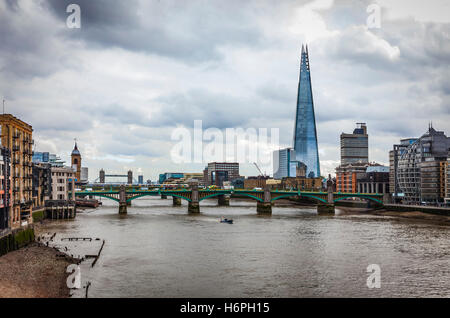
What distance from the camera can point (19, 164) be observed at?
63.3 metres

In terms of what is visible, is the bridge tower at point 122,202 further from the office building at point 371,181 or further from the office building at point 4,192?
the office building at point 371,181

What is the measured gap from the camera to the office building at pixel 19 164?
5912cm

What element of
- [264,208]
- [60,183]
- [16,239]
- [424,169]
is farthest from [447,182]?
[16,239]

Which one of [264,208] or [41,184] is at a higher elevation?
[41,184]

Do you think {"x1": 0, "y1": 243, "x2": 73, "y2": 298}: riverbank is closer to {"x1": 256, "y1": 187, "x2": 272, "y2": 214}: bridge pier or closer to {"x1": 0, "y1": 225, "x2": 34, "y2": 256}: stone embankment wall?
{"x1": 0, "y1": 225, "x2": 34, "y2": 256}: stone embankment wall

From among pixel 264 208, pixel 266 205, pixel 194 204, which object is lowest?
pixel 264 208

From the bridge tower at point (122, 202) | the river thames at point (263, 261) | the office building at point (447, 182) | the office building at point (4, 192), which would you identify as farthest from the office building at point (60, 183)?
the office building at point (447, 182)

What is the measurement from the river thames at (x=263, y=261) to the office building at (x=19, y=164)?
24.1 feet

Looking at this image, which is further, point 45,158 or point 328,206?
point 45,158

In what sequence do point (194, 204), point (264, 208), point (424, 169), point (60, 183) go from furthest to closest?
1. point (424, 169)
2. point (264, 208)
3. point (194, 204)
4. point (60, 183)

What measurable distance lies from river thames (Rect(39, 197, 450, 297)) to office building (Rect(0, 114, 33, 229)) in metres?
7.35

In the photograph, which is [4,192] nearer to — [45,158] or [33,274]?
[33,274]

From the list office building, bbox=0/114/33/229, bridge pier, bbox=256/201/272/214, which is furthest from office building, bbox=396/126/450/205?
office building, bbox=0/114/33/229

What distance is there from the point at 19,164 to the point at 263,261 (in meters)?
38.4
